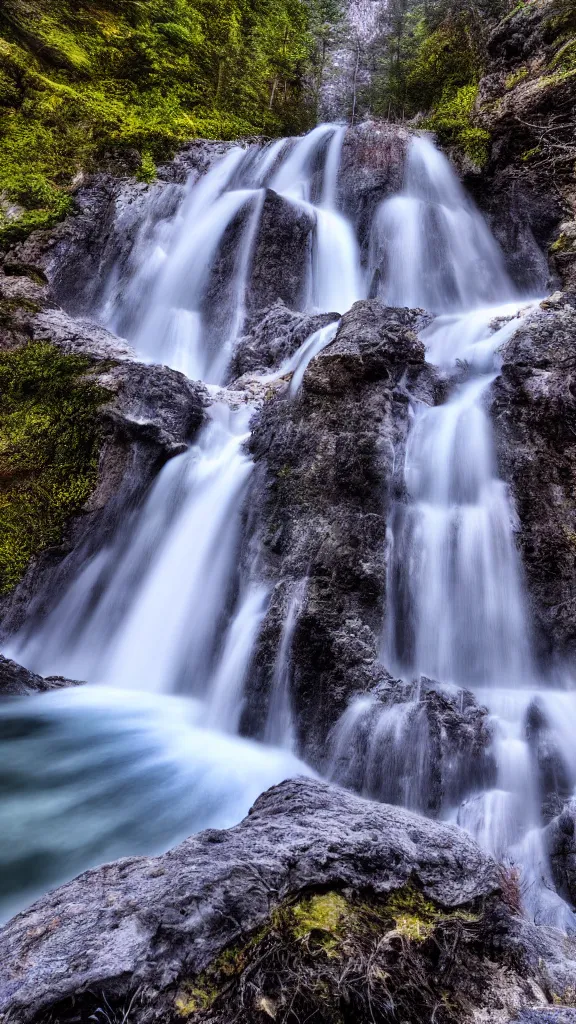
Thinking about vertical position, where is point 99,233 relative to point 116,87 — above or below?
below

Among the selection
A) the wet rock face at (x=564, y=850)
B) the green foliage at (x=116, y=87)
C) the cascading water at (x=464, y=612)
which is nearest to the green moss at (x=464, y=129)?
the green foliage at (x=116, y=87)

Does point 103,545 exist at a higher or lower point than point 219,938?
higher

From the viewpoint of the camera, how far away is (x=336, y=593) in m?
5.35

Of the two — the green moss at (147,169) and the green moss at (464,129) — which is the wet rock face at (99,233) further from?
the green moss at (464,129)

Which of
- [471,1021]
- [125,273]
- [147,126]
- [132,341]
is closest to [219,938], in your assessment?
[471,1021]

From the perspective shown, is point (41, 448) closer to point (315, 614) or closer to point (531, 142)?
point (315, 614)

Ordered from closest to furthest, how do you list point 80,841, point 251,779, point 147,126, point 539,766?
point 80,841 → point 539,766 → point 251,779 → point 147,126

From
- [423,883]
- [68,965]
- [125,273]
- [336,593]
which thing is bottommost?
[68,965]

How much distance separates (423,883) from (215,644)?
445 centimetres

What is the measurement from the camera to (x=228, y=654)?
589 centimetres

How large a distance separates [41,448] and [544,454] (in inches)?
268

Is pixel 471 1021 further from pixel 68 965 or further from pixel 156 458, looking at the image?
pixel 156 458

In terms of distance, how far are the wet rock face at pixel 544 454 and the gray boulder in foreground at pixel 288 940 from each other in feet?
12.1

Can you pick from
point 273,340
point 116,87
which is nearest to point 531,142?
point 273,340
